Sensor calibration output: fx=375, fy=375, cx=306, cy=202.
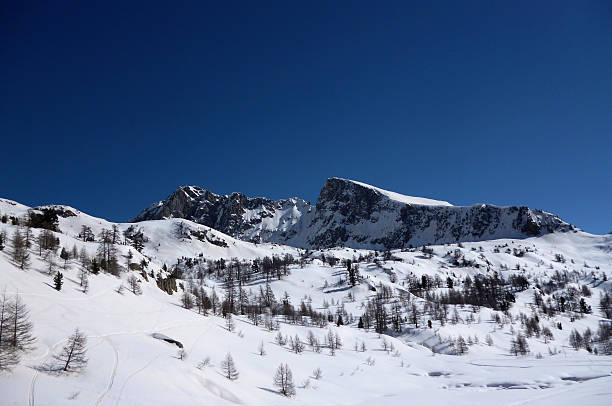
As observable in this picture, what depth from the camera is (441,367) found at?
184 ft

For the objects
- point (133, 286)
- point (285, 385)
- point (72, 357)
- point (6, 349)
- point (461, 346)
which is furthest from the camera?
point (461, 346)

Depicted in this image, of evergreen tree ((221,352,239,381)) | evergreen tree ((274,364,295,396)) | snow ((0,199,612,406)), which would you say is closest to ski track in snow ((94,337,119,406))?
snow ((0,199,612,406))

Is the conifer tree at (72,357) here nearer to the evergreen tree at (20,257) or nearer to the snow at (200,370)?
the snow at (200,370)

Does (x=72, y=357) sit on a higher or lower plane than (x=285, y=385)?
higher

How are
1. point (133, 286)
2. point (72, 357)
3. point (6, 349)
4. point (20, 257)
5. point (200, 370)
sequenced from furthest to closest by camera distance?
point (133, 286)
point (20, 257)
point (200, 370)
point (72, 357)
point (6, 349)

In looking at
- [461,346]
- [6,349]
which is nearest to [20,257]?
[6,349]

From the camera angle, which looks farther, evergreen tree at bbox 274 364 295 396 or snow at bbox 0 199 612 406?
evergreen tree at bbox 274 364 295 396

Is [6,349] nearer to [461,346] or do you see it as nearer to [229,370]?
[229,370]

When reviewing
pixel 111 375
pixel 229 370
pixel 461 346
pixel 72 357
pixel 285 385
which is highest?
pixel 72 357

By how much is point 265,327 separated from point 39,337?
165 ft

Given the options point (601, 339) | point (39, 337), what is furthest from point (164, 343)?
point (601, 339)

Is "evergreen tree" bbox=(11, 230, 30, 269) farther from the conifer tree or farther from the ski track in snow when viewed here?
Answer: the conifer tree

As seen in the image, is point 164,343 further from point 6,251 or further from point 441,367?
point 441,367

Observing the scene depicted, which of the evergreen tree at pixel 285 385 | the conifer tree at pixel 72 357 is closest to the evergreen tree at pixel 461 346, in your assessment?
the evergreen tree at pixel 285 385
